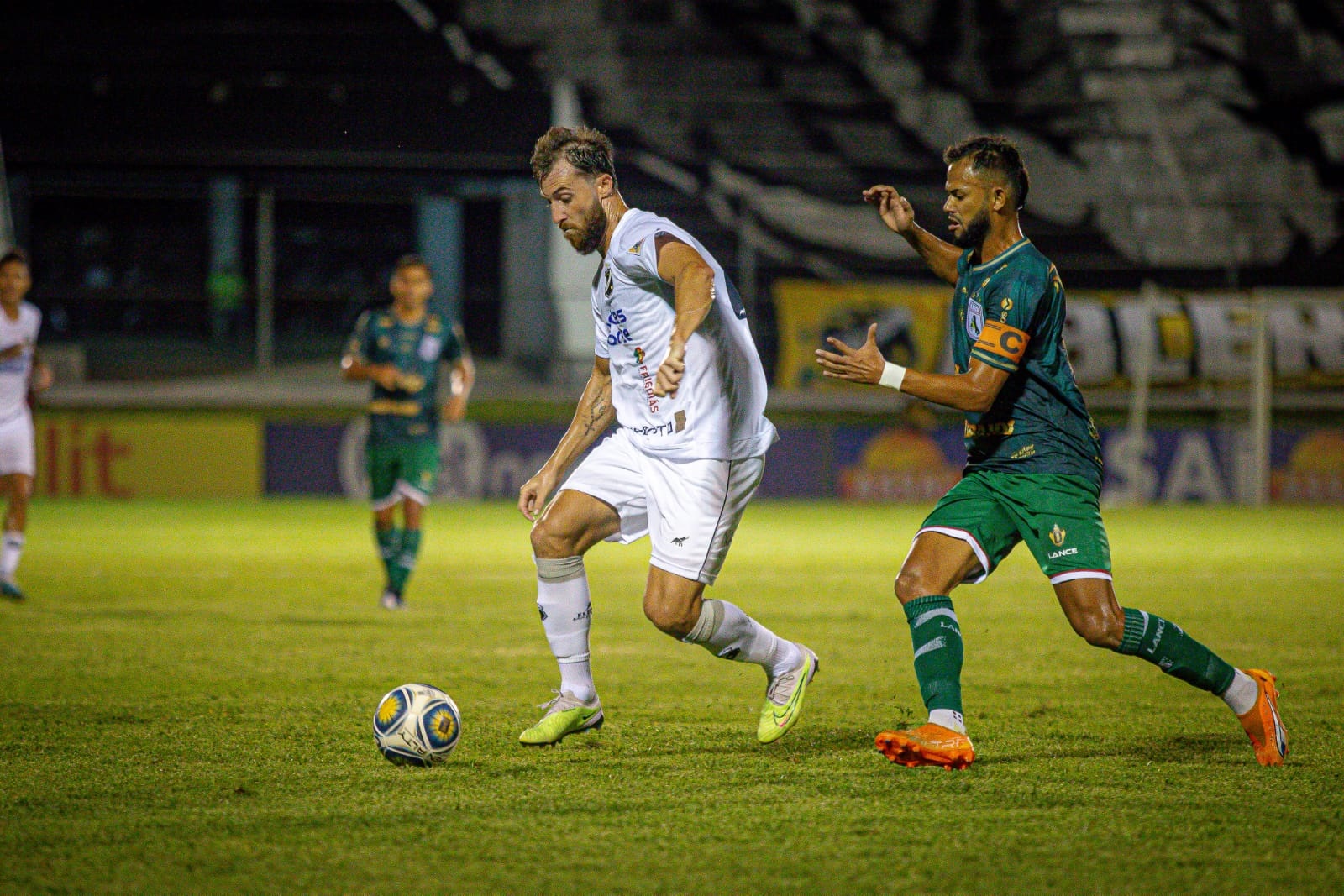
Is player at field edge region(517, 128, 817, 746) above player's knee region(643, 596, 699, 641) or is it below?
above

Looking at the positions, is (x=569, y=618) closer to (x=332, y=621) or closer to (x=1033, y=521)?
(x=1033, y=521)

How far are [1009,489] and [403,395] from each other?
5596mm

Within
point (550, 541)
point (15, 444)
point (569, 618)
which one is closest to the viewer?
point (550, 541)

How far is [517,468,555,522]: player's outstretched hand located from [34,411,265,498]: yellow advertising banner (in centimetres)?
1368

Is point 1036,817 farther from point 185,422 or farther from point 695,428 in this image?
point 185,422

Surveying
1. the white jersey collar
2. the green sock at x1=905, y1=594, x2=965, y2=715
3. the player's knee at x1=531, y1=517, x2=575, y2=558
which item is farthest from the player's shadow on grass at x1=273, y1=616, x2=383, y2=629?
the green sock at x1=905, y1=594, x2=965, y2=715

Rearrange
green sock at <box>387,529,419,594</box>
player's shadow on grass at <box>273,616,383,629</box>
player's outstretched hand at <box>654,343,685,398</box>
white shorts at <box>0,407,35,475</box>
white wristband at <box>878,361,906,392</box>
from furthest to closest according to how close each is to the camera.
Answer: white shorts at <box>0,407,35,475</box>
green sock at <box>387,529,419,594</box>
player's shadow on grass at <box>273,616,383,629</box>
white wristband at <box>878,361,906,392</box>
player's outstretched hand at <box>654,343,685,398</box>

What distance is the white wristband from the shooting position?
484cm

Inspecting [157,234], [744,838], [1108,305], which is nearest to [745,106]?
[1108,305]

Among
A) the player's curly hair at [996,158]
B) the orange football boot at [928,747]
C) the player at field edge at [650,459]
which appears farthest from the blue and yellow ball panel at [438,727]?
the player's curly hair at [996,158]

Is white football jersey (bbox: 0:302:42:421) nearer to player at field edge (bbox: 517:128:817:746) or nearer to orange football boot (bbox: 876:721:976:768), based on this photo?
player at field edge (bbox: 517:128:817:746)

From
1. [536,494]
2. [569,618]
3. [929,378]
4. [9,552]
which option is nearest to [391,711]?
[569,618]

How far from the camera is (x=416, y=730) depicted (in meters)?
5.07

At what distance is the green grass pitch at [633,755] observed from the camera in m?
3.90
